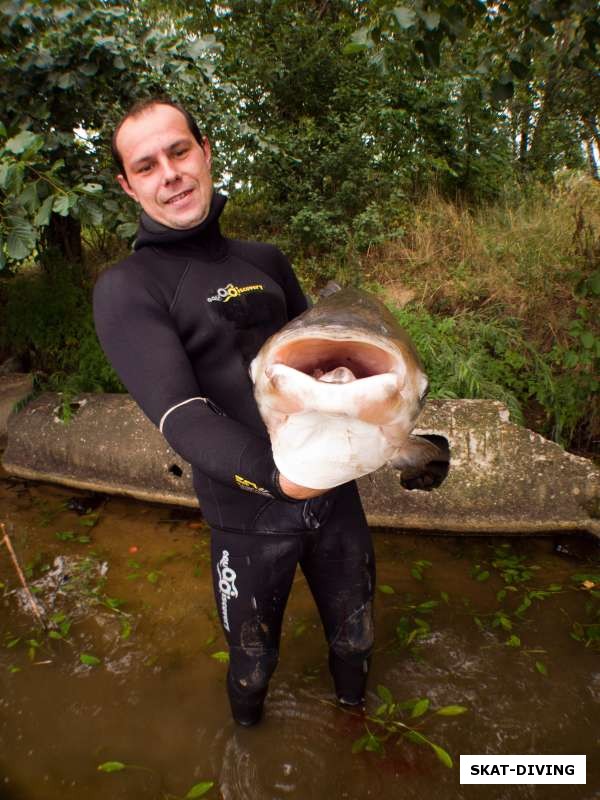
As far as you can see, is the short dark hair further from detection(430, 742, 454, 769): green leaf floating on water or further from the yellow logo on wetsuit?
detection(430, 742, 454, 769): green leaf floating on water

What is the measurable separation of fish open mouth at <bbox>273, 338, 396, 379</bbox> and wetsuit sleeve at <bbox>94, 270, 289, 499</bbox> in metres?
0.36

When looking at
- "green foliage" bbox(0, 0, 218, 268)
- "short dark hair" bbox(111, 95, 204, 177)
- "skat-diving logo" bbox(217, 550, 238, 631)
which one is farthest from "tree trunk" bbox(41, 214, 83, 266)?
"skat-diving logo" bbox(217, 550, 238, 631)

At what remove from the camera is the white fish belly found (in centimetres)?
93

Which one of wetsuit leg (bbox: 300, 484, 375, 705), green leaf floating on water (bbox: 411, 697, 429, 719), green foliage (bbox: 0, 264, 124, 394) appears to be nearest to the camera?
wetsuit leg (bbox: 300, 484, 375, 705)

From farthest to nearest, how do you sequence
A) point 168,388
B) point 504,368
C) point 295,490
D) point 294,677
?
point 504,368
point 294,677
point 168,388
point 295,490

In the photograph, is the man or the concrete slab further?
the concrete slab

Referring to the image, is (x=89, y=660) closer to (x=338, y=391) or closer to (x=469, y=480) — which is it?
(x=469, y=480)

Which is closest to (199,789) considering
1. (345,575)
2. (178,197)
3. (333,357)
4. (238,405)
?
(345,575)

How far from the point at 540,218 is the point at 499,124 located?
12.2ft

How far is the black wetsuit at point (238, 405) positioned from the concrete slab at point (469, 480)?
1.55 m

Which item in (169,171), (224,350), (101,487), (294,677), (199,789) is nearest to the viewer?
(169,171)

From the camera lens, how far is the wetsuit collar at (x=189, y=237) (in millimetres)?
1896

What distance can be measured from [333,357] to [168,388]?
2.18ft

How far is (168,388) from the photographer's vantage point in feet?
4.82
